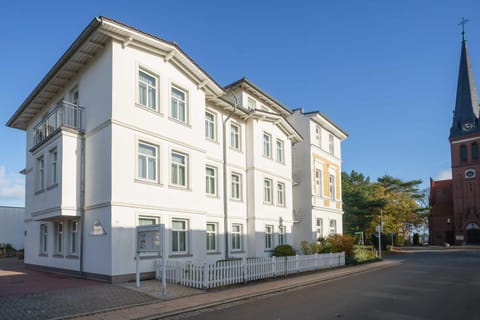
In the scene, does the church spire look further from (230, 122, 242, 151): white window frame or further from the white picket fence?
the white picket fence

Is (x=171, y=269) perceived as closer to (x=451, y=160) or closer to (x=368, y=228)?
(x=368, y=228)

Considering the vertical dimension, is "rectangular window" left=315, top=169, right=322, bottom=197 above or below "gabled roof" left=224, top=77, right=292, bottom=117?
below

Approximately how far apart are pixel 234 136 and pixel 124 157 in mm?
9400

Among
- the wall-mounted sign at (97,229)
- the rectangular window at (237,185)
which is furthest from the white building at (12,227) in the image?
the wall-mounted sign at (97,229)

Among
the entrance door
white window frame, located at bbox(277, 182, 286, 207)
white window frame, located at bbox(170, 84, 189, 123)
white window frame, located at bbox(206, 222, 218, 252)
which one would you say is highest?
white window frame, located at bbox(170, 84, 189, 123)

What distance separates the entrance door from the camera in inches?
2662

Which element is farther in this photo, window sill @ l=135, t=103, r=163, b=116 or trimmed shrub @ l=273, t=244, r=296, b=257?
trimmed shrub @ l=273, t=244, r=296, b=257

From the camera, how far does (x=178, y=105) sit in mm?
19000

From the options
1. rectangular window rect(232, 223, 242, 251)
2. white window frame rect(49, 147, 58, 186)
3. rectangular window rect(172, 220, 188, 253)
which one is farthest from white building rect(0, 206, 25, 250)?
rectangular window rect(172, 220, 188, 253)

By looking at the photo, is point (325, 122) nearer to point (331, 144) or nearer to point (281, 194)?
point (331, 144)

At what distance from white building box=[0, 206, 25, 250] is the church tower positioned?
6236cm

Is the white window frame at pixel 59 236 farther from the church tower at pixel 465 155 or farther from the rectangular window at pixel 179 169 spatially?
the church tower at pixel 465 155

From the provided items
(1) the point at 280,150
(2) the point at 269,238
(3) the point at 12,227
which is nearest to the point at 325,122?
(1) the point at 280,150

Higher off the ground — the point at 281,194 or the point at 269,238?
the point at 281,194
